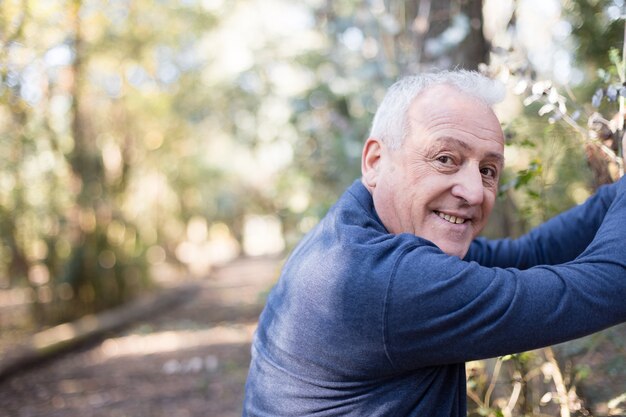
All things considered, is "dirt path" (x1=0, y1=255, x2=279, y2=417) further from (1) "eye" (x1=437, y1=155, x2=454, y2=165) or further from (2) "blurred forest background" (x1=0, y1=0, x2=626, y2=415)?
(1) "eye" (x1=437, y1=155, x2=454, y2=165)

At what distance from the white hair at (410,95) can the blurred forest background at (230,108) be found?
1.10 ft

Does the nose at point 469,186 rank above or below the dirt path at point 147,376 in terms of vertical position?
above

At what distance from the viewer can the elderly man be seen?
1.48 meters

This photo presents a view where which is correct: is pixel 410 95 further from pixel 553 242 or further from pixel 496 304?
pixel 553 242

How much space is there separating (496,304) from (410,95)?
27.8 inches

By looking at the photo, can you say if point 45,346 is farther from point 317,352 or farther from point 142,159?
point 142,159

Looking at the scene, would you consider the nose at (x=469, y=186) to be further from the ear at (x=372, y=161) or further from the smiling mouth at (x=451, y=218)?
the ear at (x=372, y=161)

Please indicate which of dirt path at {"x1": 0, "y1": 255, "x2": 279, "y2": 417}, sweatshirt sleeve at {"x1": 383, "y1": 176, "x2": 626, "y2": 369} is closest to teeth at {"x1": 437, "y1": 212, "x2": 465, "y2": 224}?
sweatshirt sleeve at {"x1": 383, "y1": 176, "x2": 626, "y2": 369}

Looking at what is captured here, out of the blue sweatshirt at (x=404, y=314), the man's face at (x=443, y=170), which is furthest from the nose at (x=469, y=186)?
the blue sweatshirt at (x=404, y=314)

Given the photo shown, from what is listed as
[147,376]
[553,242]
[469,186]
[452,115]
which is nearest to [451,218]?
[469,186]

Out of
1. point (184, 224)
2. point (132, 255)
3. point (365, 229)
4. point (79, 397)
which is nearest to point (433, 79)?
point (365, 229)

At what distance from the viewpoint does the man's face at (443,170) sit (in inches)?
71.2

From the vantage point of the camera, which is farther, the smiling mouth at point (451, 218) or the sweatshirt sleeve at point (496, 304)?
the smiling mouth at point (451, 218)

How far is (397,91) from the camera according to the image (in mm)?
1971
